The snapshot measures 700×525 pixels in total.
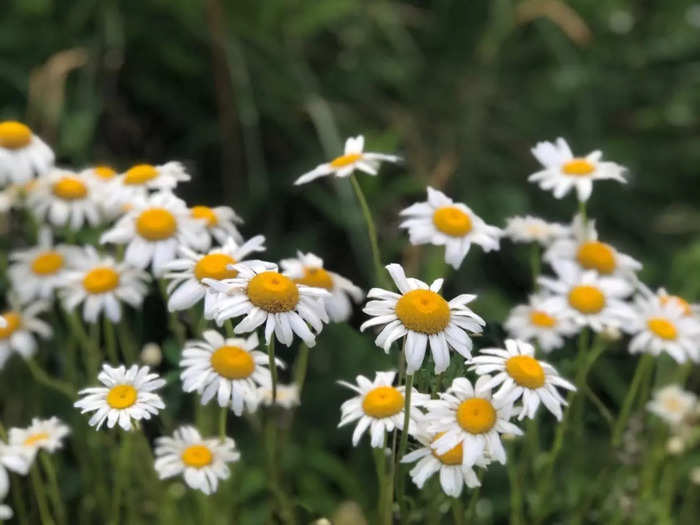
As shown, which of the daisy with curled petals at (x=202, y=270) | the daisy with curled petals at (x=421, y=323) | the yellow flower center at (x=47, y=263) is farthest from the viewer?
the yellow flower center at (x=47, y=263)

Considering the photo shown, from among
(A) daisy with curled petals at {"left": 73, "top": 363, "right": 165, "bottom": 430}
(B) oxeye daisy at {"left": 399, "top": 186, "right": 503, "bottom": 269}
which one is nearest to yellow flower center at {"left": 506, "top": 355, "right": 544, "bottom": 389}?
(B) oxeye daisy at {"left": 399, "top": 186, "right": 503, "bottom": 269}

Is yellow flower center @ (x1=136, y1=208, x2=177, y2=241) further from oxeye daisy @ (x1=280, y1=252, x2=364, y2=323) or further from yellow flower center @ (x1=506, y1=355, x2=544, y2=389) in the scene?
yellow flower center @ (x1=506, y1=355, x2=544, y2=389)

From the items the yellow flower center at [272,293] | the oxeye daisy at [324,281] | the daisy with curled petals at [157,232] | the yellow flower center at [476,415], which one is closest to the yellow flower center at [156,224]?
the daisy with curled petals at [157,232]

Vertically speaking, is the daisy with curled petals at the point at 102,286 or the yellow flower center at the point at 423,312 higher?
the daisy with curled petals at the point at 102,286

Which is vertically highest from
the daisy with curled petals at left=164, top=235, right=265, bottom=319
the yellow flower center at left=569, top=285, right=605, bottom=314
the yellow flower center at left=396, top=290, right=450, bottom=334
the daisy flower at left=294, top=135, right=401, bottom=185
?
the daisy flower at left=294, top=135, right=401, bottom=185

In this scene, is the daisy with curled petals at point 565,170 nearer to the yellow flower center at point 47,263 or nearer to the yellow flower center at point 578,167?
the yellow flower center at point 578,167

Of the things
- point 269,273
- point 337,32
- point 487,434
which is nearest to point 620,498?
point 487,434
